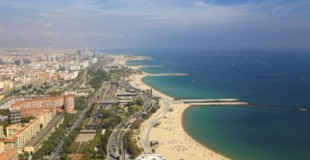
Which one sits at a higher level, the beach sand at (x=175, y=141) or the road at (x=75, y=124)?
the beach sand at (x=175, y=141)

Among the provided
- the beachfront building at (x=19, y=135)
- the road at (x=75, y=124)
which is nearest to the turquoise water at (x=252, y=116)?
the road at (x=75, y=124)

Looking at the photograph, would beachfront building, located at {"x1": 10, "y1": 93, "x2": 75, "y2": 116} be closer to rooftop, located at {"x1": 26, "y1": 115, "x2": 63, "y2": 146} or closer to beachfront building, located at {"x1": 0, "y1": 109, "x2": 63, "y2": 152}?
rooftop, located at {"x1": 26, "y1": 115, "x2": 63, "y2": 146}

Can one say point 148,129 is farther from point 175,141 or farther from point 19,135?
point 19,135

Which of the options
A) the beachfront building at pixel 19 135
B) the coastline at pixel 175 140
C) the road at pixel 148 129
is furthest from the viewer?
the road at pixel 148 129

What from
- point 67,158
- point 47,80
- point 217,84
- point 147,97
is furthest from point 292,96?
point 47,80

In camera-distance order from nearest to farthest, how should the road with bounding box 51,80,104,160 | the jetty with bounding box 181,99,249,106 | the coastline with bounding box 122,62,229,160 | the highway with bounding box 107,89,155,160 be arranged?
the highway with bounding box 107,89,155,160 → the coastline with bounding box 122,62,229,160 → the road with bounding box 51,80,104,160 → the jetty with bounding box 181,99,249,106

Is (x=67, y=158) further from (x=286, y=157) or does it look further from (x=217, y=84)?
(x=217, y=84)

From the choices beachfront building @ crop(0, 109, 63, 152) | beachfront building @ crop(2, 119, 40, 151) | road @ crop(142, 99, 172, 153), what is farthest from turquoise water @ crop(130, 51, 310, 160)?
beachfront building @ crop(2, 119, 40, 151)

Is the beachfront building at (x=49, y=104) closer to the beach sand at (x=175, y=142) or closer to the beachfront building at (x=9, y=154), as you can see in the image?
the beach sand at (x=175, y=142)
